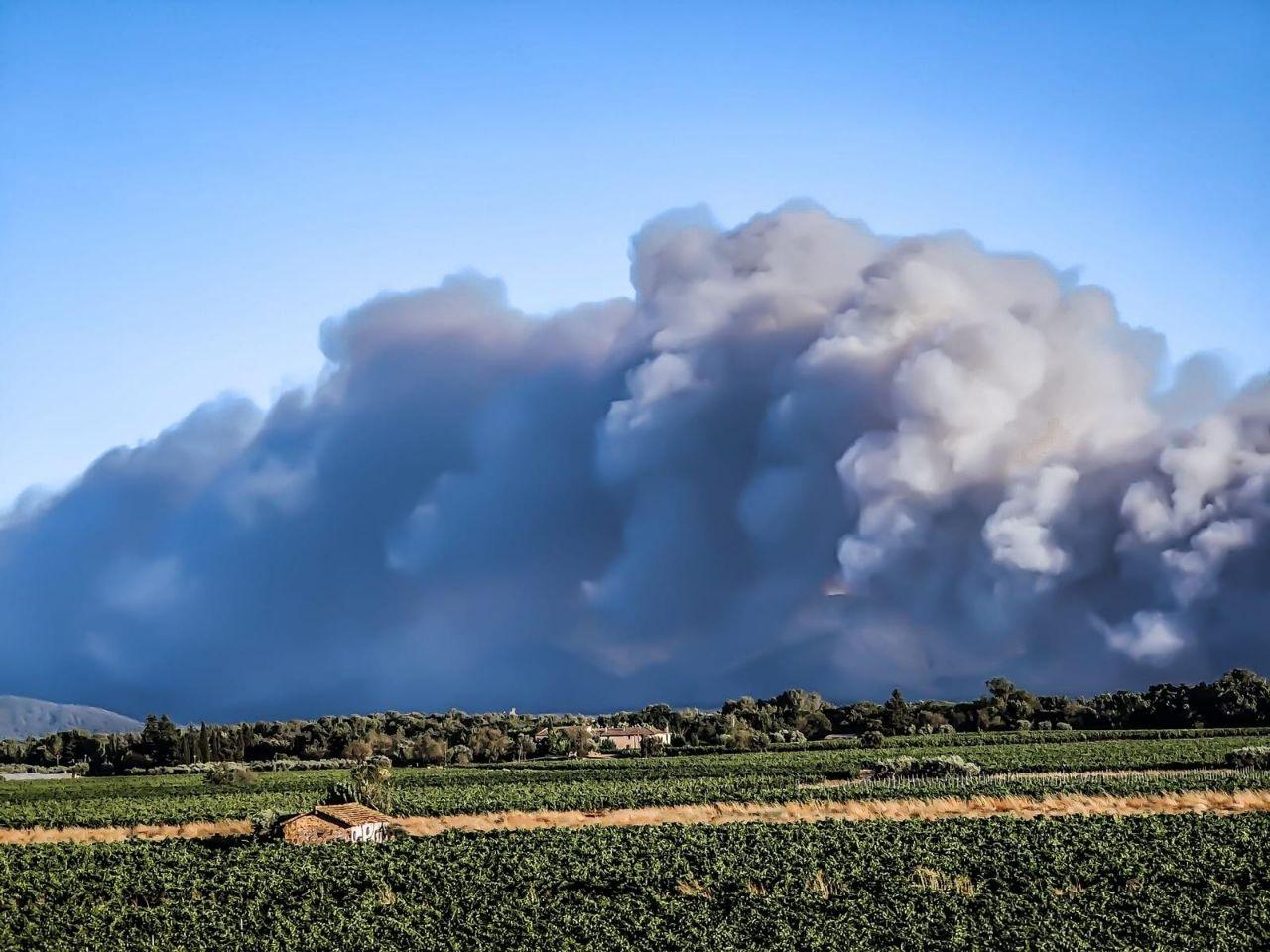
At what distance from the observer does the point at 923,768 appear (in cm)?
9831

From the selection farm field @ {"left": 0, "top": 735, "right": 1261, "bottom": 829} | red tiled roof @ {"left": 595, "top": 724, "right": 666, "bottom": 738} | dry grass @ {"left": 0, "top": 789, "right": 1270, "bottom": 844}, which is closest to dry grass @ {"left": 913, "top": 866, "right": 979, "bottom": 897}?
dry grass @ {"left": 0, "top": 789, "right": 1270, "bottom": 844}

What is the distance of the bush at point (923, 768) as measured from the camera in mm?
95131

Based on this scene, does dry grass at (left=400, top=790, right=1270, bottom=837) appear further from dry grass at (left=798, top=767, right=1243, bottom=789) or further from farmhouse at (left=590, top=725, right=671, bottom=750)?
farmhouse at (left=590, top=725, right=671, bottom=750)

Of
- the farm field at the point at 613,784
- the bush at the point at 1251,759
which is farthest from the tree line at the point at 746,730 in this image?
the bush at the point at 1251,759

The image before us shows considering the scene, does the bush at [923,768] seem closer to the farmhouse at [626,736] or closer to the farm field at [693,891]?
the farm field at [693,891]

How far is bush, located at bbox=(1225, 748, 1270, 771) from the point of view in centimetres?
9075

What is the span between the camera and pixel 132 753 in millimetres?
172000

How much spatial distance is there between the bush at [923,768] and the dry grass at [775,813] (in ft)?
73.0

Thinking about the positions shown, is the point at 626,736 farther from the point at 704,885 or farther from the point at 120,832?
the point at 704,885

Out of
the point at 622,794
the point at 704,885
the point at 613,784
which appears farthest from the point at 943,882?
the point at 613,784

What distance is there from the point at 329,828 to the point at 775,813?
83.2ft

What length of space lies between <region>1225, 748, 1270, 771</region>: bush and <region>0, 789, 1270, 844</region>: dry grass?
2295cm

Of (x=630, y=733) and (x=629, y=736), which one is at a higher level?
(x=630, y=733)

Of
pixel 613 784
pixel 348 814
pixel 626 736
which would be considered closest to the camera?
pixel 348 814
